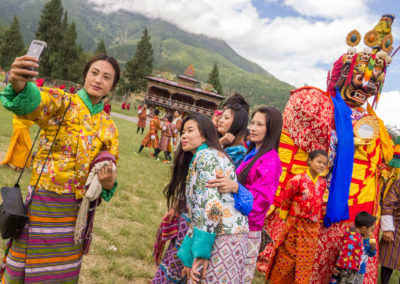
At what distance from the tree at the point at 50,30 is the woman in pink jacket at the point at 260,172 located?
126ft

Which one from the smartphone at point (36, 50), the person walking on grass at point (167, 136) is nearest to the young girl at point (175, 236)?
the smartphone at point (36, 50)

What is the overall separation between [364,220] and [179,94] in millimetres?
33480

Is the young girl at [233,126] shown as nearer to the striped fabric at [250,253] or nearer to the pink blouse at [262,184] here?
the pink blouse at [262,184]

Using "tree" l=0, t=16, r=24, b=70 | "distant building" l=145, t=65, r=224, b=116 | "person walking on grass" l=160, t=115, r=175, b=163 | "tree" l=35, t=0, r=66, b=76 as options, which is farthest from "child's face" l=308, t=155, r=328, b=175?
"tree" l=0, t=16, r=24, b=70

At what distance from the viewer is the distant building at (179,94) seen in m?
33.4

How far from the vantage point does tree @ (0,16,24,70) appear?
123ft

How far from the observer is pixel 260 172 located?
79.7 inches

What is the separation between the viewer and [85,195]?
1734 mm

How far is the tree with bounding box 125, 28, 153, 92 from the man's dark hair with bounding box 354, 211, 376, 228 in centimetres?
3774

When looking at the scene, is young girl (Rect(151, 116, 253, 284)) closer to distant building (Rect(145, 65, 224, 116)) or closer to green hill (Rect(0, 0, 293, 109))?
distant building (Rect(145, 65, 224, 116))

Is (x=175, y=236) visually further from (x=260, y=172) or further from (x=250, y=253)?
(x=260, y=172)

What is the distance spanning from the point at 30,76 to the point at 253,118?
1693 millimetres

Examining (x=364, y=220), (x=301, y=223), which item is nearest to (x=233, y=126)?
(x=301, y=223)

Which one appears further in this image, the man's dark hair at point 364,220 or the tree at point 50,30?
the tree at point 50,30
